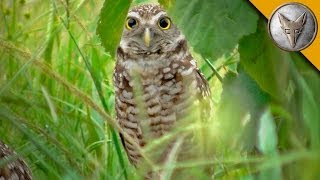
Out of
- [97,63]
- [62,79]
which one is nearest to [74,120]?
[97,63]

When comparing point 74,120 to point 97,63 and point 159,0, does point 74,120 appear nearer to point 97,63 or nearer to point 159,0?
point 97,63

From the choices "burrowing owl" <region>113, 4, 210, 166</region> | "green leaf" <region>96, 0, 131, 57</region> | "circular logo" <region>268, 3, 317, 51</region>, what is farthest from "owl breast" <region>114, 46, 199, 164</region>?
"circular logo" <region>268, 3, 317, 51</region>

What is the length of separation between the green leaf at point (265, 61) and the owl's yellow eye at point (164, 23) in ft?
0.59

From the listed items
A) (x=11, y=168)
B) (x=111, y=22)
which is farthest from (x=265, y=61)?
(x=11, y=168)

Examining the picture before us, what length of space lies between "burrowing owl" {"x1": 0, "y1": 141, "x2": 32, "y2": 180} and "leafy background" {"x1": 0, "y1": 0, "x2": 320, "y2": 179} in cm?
2

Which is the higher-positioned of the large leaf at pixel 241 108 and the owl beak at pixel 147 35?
the owl beak at pixel 147 35

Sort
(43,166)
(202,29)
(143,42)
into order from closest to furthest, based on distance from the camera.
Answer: (202,29)
(43,166)
(143,42)

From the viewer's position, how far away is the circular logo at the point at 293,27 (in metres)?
1.42

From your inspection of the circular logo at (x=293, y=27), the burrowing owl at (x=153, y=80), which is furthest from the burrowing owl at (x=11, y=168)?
the circular logo at (x=293, y=27)

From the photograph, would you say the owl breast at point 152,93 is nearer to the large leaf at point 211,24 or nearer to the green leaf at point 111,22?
the green leaf at point 111,22

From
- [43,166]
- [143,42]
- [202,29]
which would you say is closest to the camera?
[202,29]

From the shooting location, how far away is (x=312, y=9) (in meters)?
1.42

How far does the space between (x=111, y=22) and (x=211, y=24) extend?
15cm

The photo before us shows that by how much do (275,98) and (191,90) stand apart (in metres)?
0.22
